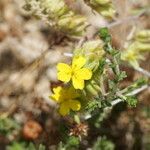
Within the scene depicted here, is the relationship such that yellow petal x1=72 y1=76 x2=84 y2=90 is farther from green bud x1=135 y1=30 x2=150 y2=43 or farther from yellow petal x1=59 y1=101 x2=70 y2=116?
green bud x1=135 y1=30 x2=150 y2=43

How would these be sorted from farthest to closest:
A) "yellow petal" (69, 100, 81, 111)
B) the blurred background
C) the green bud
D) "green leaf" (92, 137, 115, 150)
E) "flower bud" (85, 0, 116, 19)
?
1. the blurred background
2. the green bud
3. "green leaf" (92, 137, 115, 150)
4. "flower bud" (85, 0, 116, 19)
5. "yellow petal" (69, 100, 81, 111)

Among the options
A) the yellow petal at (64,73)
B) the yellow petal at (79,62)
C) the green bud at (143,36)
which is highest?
the yellow petal at (79,62)

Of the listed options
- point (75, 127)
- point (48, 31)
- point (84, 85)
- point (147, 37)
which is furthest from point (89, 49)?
point (48, 31)

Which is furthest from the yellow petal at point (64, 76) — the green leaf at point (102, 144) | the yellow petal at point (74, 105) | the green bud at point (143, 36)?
the green bud at point (143, 36)

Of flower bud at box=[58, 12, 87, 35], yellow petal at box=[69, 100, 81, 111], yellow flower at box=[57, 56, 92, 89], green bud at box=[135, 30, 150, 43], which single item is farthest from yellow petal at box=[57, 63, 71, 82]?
green bud at box=[135, 30, 150, 43]

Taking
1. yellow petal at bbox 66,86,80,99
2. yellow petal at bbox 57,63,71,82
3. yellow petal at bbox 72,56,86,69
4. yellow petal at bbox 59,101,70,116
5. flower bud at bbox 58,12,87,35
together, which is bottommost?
yellow petal at bbox 59,101,70,116

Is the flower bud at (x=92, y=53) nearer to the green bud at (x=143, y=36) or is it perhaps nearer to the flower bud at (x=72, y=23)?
the flower bud at (x=72, y=23)

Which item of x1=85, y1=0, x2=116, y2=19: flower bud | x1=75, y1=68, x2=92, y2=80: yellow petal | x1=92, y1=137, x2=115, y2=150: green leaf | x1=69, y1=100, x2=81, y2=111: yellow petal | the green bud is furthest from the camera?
the green bud
